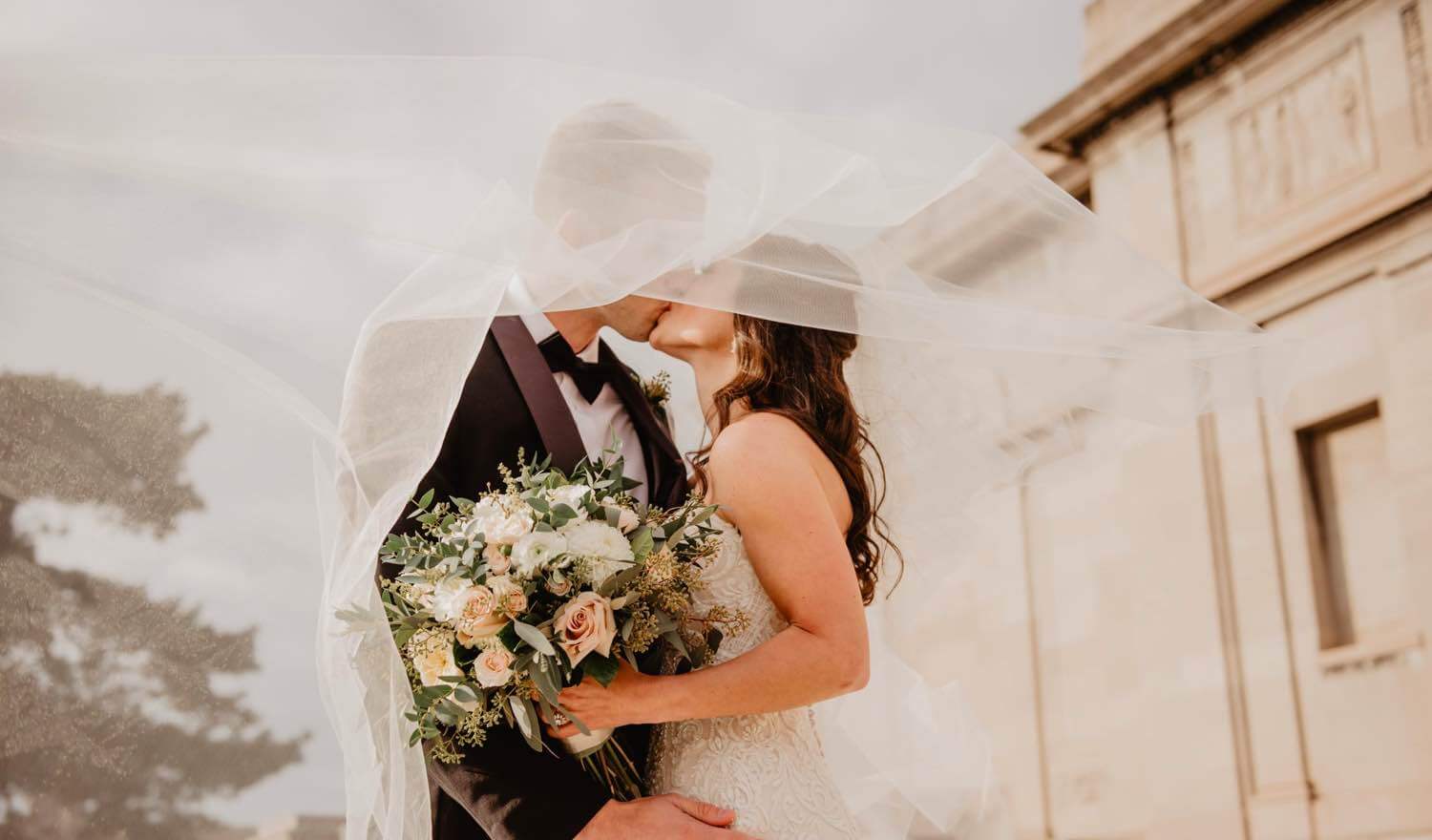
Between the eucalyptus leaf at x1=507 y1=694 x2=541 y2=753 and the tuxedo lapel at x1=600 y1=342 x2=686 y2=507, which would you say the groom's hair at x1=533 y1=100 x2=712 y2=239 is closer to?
the tuxedo lapel at x1=600 y1=342 x2=686 y2=507

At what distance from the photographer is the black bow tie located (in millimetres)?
3277

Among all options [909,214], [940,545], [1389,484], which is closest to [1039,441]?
[940,545]

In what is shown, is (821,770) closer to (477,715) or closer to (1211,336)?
(477,715)

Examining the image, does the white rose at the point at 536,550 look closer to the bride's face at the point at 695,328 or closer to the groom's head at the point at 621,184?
the groom's head at the point at 621,184

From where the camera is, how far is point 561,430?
9.60 ft

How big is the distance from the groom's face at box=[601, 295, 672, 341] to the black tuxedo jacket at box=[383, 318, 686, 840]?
0.21m

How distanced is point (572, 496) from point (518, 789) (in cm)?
60

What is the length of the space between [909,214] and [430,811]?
1.70 meters

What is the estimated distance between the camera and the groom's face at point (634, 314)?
125 inches

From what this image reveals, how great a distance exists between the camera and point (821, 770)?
9.58ft

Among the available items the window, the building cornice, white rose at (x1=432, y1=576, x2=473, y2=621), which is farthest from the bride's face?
the building cornice

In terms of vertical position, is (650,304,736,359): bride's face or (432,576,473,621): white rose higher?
(650,304,736,359): bride's face

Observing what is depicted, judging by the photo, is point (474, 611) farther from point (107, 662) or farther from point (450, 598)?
point (107, 662)

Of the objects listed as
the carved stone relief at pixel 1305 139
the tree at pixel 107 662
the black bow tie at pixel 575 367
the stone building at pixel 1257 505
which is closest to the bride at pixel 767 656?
the black bow tie at pixel 575 367
